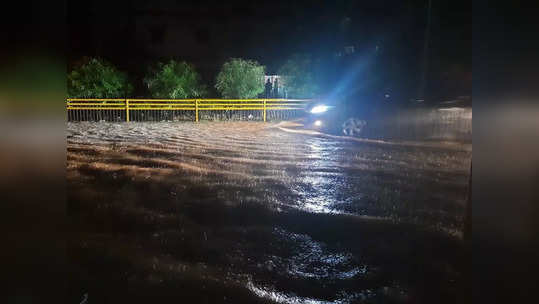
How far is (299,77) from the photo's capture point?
9766mm

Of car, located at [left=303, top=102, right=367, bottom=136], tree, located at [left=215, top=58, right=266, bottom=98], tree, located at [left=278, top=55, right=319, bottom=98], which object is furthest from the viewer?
tree, located at [left=278, top=55, right=319, bottom=98]

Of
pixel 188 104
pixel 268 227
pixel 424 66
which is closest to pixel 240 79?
pixel 188 104

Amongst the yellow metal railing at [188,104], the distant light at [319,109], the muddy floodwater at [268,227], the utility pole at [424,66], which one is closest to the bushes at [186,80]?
the yellow metal railing at [188,104]

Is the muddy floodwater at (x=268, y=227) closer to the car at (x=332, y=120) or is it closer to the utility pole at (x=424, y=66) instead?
the utility pole at (x=424, y=66)

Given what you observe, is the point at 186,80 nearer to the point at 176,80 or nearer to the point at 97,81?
the point at 176,80

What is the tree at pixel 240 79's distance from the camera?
812cm

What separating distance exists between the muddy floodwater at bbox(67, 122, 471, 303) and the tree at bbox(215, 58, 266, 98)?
258 centimetres

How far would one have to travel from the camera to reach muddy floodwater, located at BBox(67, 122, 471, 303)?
2244mm

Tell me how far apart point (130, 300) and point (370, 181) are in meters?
3.31

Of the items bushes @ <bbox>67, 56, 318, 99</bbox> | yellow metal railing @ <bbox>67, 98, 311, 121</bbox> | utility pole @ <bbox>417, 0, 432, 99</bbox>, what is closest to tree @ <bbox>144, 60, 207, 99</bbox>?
bushes @ <bbox>67, 56, 318, 99</bbox>

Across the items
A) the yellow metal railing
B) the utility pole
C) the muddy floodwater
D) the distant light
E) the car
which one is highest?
the utility pole

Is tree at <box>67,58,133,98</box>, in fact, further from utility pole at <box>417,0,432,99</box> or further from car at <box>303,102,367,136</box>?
utility pole at <box>417,0,432,99</box>
